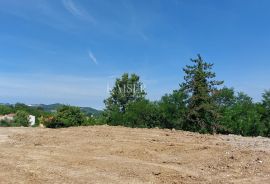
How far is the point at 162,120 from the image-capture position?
A: 1016 inches

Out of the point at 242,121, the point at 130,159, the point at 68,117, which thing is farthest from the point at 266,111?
the point at 130,159

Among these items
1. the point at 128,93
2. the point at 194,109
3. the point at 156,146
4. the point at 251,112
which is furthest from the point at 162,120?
the point at 128,93

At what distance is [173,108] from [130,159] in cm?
1640

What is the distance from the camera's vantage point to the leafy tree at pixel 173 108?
2571 centimetres

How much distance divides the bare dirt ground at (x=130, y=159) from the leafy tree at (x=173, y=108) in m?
12.1

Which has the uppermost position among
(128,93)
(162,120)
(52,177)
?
(128,93)

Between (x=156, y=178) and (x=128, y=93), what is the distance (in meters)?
38.0

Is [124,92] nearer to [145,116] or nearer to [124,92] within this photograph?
[124,92]

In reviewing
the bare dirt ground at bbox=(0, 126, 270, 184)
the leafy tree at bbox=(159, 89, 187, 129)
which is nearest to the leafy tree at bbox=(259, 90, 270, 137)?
the leafy tree at bbox=(159, 89, 187, 129)

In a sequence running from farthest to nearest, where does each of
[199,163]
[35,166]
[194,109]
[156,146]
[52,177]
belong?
[194,109] → [156,146] → [199,163] → [35,166] → [52,177]

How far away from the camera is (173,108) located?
1029 inches

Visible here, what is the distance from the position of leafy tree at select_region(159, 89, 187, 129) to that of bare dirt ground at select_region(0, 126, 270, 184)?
39.6 ft

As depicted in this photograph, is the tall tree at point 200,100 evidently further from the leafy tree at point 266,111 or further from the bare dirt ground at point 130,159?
the bare dirt ground at point 130,159

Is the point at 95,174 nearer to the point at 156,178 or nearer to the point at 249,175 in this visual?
the point at 156,178
